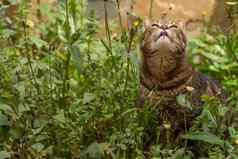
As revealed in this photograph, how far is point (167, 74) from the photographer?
4.86 meters

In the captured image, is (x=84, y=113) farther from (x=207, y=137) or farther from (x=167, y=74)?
(x=207, y=137)

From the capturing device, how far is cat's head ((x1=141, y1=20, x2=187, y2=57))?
4645 millimetres

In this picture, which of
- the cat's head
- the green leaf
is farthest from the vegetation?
the cat's head

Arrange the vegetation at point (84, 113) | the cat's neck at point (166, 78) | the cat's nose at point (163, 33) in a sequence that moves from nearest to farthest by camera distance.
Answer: the vegetation at point (84, 113)
the cat's nose at point (163, 33)
the cat's neck at point (166, 78)

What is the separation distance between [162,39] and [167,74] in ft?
1.00

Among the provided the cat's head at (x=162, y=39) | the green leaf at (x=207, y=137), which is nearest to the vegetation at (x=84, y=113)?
the green leaf at (x=207, y=137)

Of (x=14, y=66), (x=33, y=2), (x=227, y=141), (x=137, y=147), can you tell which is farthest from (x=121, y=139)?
(x=33, y=2)

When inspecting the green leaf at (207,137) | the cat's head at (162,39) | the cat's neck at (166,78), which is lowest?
the green leaf at (207,137)

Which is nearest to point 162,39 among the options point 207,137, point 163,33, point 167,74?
point 163,33

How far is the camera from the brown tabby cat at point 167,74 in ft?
15.3

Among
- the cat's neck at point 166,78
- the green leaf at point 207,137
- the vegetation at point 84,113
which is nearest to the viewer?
the green leaf at point 207,137

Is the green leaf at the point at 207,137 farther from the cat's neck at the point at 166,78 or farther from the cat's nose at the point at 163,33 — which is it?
the cat's neck at the point at 166,78

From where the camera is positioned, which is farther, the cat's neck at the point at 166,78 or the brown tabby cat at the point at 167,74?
the cat's neck at the point at 166,78

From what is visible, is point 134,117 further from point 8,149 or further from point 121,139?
point 8,149
